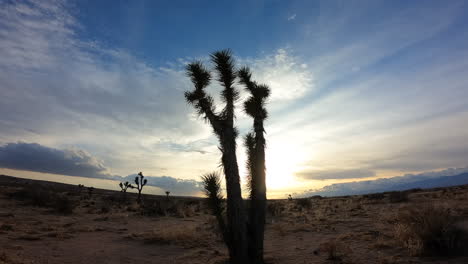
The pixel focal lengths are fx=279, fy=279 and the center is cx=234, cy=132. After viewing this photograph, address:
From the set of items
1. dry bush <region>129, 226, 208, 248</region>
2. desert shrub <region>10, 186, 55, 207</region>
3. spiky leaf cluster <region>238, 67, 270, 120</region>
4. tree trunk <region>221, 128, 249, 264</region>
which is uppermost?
spiky leaf cluster <region>238, 67, 270, 120</region>

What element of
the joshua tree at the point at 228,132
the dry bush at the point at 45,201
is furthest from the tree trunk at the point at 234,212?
the dry bush at the point at 45,201

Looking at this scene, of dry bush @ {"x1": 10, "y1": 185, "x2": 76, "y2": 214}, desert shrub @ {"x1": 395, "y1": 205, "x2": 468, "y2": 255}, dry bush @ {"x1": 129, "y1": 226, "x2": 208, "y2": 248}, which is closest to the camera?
desert shrub @ {"x1": 395, "y1": 205, "x2": 468, "y2": 255}

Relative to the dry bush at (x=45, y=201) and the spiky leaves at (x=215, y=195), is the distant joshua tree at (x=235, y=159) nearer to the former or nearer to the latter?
the spiky leaves at (x=215, y=195)

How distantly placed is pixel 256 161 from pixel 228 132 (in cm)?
127

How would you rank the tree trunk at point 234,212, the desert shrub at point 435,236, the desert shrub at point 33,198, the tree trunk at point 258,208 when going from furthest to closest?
the desert shrub at point 33,198 < the tree trunk at point 258,208 < the tree trunk at point 234,212 < the desert shrub at point 435,236

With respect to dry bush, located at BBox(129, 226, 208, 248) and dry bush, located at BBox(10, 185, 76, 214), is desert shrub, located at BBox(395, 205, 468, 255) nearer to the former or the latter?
dry bush, located at BBox(129, 226, 208, 248)

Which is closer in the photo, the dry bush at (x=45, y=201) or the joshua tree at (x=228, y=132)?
the joshua tree at (x=228, y=132)

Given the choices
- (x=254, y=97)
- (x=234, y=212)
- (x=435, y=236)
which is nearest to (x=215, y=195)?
(x=234, y=212)

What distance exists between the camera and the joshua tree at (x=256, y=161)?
7.90 m

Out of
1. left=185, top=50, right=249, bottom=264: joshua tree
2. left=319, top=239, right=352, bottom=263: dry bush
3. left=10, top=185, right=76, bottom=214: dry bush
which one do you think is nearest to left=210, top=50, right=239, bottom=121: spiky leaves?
left=185, top=50, right=249, bottom=264: joshua tree

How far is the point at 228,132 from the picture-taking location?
8.29m

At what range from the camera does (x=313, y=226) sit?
48.0 feet

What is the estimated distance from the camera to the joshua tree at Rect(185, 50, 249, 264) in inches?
299

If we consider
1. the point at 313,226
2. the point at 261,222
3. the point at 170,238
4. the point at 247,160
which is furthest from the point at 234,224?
the point at 313,226
